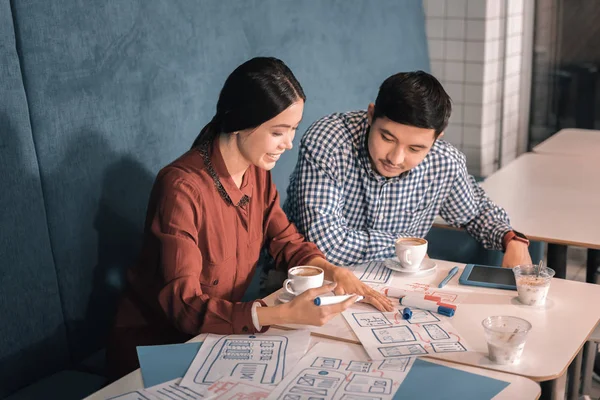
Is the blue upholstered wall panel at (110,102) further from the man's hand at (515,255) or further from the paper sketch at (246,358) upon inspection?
the man's hand at (515,255)

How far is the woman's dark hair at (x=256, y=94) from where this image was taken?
2.00 meters

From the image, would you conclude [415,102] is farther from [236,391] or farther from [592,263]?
[592,263]

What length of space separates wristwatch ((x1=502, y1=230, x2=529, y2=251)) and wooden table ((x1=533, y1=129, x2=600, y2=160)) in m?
1.38

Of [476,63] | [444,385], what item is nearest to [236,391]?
[444,385]

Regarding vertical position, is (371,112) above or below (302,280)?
above

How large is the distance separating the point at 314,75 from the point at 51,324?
1.70m

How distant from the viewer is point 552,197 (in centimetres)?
306

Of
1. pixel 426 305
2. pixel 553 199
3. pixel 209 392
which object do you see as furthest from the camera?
pixel 553 199

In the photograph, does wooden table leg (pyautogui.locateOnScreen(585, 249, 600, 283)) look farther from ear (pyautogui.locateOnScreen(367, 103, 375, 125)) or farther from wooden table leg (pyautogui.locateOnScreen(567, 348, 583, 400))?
ear (pyautogui.locateOnScreen(367, 103, 375, 125))

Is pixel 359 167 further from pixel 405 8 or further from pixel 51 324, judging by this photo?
pixel 405 8

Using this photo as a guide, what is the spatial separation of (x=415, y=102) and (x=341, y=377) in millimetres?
940

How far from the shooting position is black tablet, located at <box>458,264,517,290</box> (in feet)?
6.70

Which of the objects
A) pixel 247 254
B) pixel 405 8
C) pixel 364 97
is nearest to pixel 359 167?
pixel 247 254

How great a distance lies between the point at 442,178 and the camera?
101 inches
